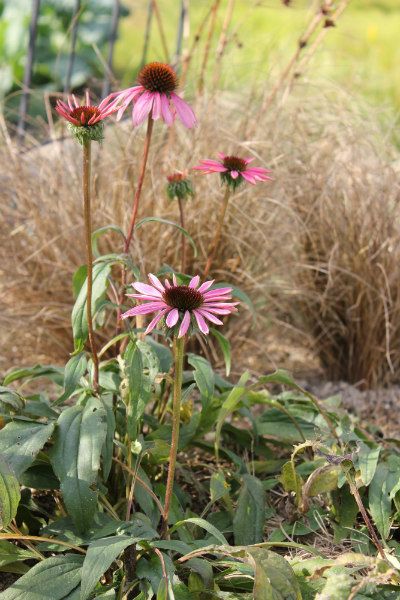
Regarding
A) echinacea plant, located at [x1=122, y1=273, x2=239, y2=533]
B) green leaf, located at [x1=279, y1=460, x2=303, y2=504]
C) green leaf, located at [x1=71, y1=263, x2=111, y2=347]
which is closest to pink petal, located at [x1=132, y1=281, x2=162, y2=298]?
echinacea plant, located at [x1=122, y1=273, x2=239, y2=533]

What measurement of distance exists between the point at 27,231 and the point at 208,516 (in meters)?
1.09

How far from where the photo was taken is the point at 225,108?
283 centimetres

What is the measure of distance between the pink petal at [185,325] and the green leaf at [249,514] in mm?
581

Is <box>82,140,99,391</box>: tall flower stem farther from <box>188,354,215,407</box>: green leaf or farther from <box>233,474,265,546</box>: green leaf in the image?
<box>233,474,265,546</box>: green leaf

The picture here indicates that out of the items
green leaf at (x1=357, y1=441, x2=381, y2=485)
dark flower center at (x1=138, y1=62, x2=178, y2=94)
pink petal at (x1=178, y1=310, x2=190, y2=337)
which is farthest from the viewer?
green leaf at (x1=357, y1=441, x2=381, y2=485)

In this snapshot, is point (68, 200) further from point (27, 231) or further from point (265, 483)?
point (265, 483)

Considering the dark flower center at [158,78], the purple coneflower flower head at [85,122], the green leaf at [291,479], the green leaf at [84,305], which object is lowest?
the green leaf at [291,479]

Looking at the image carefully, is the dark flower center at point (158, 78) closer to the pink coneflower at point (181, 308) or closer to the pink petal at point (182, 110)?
the pink petal at point (182, 110)

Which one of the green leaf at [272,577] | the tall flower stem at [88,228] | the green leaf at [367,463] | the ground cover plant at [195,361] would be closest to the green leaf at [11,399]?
the ground cover plant at [195,361]

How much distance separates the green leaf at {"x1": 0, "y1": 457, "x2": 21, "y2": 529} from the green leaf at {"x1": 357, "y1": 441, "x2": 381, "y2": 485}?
65cm

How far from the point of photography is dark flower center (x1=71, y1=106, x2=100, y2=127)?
1422mm

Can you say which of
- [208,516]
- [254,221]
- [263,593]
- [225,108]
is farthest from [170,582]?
[225,108]

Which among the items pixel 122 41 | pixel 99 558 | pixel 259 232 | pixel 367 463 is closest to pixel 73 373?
pixel 99 558

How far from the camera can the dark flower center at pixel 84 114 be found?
1422 millimetres
